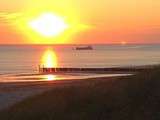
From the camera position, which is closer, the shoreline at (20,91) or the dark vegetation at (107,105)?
the dark vegetation at (107,105)

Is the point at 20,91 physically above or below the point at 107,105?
below

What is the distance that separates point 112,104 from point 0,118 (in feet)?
11.4

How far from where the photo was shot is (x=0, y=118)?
1344 centimetres

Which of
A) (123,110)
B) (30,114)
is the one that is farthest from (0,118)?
(123,110)

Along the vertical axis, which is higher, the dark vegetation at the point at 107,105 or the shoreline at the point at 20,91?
the dark vegetation at the point at 107,105

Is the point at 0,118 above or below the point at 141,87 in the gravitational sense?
below

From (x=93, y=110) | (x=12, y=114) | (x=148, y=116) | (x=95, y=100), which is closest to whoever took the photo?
(x=148, y=116)

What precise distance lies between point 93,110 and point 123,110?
2.48 ft

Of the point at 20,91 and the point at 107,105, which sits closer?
the point at 107,105

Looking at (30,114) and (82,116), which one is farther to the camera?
(30,114)

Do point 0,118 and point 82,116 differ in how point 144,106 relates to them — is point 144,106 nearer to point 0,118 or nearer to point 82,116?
point 82,116

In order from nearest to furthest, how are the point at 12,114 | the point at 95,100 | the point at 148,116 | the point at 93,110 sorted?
the point at 148,116, the point at 93,110, the point at 95,100, the point at 12,114

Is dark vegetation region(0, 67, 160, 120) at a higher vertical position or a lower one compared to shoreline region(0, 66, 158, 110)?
higher

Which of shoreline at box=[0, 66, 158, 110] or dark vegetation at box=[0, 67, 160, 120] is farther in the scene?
shoreline at box=[0, 66, 158, 110]
